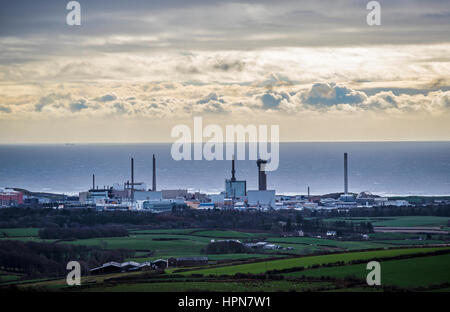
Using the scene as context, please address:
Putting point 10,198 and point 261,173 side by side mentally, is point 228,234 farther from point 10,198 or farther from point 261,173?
point 10,198

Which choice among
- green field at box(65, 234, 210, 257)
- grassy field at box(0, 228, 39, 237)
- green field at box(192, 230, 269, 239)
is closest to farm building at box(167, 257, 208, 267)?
green field at box(65, 234, 210, 257)

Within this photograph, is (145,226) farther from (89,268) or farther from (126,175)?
(126,175)

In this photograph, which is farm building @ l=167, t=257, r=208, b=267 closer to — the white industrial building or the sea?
the white industrial building

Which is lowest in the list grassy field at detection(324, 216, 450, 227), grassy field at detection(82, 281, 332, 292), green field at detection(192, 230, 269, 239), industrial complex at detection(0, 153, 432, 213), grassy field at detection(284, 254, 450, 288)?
grassy field at detection(82, 281, 332, 292)

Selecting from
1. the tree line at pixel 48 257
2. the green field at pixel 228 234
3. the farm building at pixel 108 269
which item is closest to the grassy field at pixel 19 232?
the tree line at pixel 48 257

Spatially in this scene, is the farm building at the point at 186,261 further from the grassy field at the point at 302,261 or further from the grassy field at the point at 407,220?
the grassy field at the point at 407,220
